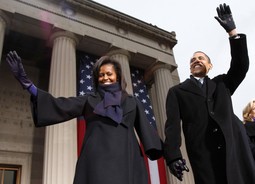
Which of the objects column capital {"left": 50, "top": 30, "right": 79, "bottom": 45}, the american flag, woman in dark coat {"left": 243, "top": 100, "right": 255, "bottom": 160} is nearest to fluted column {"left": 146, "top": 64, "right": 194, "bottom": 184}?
the american flag

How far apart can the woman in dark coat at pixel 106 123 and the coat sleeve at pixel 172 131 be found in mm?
111

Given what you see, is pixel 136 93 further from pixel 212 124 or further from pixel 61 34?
pixel 212 124

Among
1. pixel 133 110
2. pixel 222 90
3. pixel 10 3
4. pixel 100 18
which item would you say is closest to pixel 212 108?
pixel 222 90

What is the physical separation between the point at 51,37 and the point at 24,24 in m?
1.25

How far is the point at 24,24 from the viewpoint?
41.8 ft

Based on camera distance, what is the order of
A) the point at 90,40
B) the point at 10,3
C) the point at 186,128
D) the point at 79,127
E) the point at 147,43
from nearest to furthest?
the point at 186,128, the point at 79,127, the point at 10,3, the point at 90,40, the point at 147,43

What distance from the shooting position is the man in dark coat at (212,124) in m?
2.91

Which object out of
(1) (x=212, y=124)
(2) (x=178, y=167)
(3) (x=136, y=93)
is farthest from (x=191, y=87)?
(3) (x=136, y=93)

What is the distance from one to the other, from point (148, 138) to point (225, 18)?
1.68 m

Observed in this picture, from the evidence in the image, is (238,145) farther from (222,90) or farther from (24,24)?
(24,24)

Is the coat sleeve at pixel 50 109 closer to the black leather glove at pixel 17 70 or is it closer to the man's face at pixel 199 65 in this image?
the black leather glove at pixel 17 70

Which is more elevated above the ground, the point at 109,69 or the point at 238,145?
the point at 109,69

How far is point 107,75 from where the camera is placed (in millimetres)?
3385

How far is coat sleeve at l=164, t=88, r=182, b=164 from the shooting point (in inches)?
123
